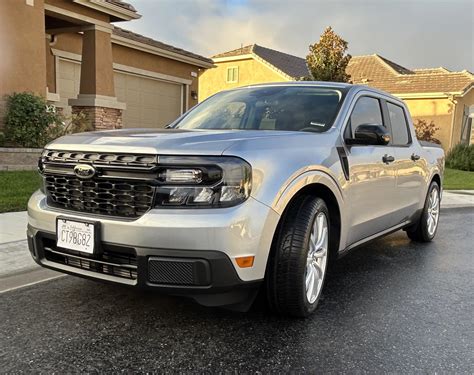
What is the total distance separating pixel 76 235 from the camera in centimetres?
290

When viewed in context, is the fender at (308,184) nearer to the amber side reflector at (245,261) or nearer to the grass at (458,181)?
the amber side reflector at (245,261)

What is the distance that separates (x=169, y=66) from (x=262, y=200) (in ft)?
47.8

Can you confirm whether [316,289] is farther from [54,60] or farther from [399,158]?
[54,60]

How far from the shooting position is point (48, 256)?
3.17 metres

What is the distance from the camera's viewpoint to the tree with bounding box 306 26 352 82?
16891 mm

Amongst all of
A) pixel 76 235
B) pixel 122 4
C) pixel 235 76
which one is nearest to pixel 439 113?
pixel 235 76

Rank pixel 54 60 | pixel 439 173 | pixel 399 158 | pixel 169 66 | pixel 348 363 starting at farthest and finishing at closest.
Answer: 1. pixel 169 66
2. pixel 54 60
3. pixel 439 173
4. pixel 399 158
5. pixel 348 363

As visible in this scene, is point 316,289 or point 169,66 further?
point 169,66

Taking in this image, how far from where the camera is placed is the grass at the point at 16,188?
6605 mm

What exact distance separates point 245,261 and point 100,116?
10.5 metres

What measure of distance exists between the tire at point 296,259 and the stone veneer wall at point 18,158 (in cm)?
726

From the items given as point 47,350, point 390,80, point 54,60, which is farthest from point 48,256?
point 390,80

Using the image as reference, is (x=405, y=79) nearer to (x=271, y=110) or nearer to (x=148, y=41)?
(x=148, y=41)

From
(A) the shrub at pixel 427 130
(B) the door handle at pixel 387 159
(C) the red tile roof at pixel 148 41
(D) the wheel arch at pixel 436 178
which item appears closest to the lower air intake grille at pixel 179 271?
(B) the door handle at pixel 387 159
